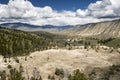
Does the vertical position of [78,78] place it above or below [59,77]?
above

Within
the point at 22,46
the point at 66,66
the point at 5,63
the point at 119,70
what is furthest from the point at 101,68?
the point at 22,46

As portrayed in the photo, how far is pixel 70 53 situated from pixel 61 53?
3.86 meters

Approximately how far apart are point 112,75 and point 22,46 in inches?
4417

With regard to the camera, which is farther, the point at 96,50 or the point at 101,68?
the point at 96,50

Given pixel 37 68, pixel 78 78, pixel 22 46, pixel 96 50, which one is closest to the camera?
pixel 78 78

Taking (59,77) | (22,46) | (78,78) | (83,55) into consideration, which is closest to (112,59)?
(83,55)

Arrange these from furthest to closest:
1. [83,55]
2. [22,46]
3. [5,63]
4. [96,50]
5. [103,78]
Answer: [22,46] → [96,50] → [83,55] → [5,63] → [103,78]

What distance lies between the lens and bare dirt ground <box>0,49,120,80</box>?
9512cm

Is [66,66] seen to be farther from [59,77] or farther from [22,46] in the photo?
[22,46]

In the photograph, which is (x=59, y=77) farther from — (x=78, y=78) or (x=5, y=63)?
(x=78, y=78)

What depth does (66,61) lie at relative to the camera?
340ft

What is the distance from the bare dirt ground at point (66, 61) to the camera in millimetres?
95125

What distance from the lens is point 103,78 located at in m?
85.6

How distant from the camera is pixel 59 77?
8831 centimetres
